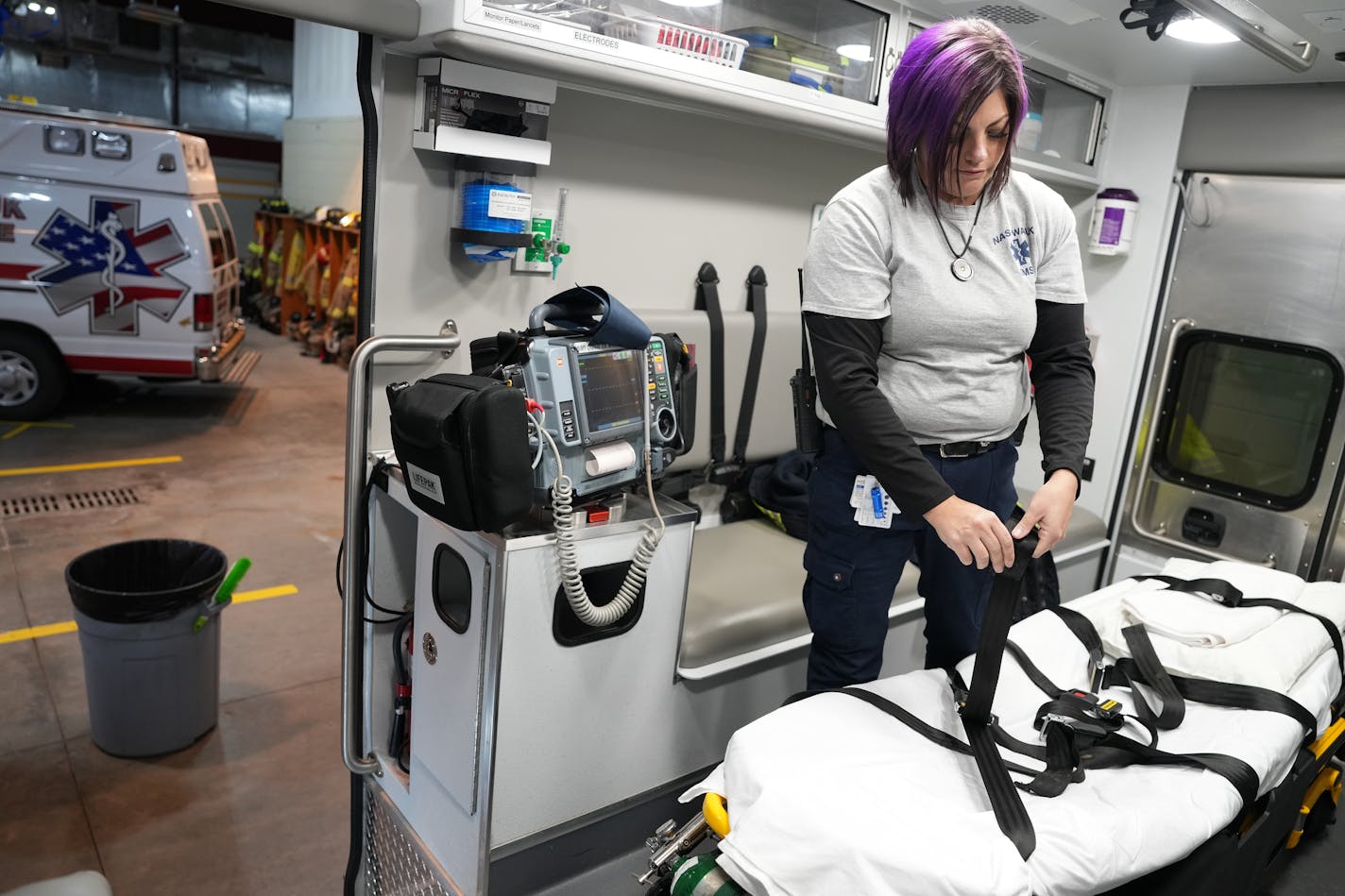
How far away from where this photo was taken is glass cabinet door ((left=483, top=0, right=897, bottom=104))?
248cm

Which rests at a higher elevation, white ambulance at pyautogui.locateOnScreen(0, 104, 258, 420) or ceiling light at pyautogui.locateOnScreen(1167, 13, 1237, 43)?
ceiling light at pyautogui.locateOnScreen(1167, 13, 1237, 43)

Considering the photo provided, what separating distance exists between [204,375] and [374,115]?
563 centimetres

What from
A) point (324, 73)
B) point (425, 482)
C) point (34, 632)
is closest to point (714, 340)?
Answer: point (425, 482)

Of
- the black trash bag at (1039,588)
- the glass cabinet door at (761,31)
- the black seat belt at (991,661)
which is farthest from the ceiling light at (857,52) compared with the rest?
the black seat belt at (991,661)

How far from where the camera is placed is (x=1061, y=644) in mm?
2320

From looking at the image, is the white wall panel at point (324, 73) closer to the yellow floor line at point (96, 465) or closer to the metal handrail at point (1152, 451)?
the yellow floor line at point (96, 465)

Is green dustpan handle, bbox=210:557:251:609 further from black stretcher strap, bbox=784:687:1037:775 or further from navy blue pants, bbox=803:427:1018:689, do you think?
black stretcher strap, bbox=784:687:1037:775

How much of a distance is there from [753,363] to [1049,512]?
163 cm

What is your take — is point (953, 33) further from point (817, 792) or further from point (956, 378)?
point (817, 792)

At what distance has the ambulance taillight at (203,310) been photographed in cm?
690

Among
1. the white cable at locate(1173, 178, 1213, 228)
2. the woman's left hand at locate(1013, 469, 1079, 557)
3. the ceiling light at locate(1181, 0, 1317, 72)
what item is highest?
the ceiling light at locate(1181, 0, 1317, 72)

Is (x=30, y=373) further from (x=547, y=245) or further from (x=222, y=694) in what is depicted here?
(x=547, y=245)

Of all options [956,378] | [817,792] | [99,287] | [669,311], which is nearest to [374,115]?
[669,311]

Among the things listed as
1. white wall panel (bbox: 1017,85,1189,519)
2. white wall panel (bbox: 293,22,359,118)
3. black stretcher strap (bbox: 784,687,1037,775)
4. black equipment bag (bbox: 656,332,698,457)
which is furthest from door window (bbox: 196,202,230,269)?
black stretcher strap (bbox: 784,687,1037,775)
